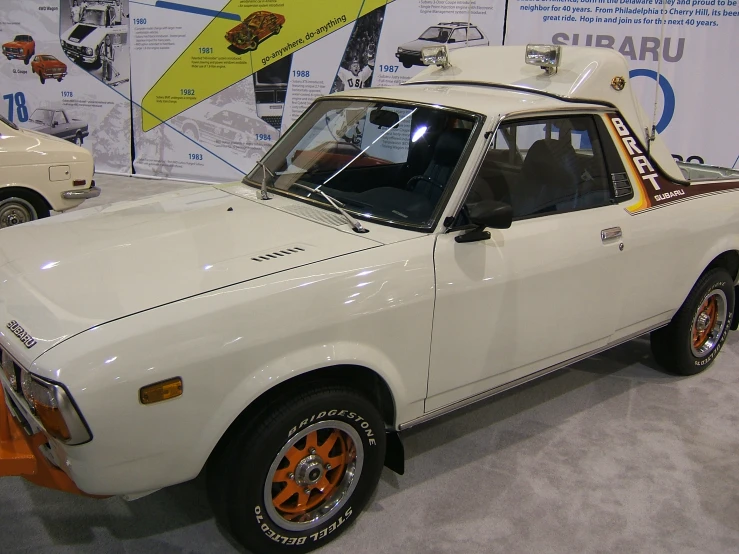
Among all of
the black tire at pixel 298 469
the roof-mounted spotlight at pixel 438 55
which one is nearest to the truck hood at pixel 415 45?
the roof-mounted spotlight at pixel 438 55

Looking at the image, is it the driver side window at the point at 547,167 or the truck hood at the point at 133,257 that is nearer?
the truck hood at the point at 133,257

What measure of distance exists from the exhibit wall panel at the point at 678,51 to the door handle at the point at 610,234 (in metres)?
4.02

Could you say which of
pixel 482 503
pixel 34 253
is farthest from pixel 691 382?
pixel 34 253

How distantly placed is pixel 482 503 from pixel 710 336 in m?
2.23

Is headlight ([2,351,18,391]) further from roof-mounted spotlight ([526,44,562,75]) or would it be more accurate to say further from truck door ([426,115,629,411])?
roof-mounted spotlight ([526,44,562,75])

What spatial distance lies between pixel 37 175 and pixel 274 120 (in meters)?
3.72

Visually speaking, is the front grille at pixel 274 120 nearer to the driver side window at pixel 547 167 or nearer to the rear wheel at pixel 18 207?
the rear wheel at pixel 18 207

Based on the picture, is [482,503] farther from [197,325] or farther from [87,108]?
[87,108]

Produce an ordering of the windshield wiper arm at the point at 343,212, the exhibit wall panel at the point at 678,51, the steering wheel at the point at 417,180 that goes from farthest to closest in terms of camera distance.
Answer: the exhibit wall panel at the point at 678,51 < the steering wheel at the point at 417,180 < the windshield wiper arm at the point at 343,212

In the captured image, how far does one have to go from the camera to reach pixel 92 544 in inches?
100

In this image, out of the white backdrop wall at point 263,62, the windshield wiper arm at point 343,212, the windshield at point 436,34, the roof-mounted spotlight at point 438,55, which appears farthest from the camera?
the windshield at point 436,34

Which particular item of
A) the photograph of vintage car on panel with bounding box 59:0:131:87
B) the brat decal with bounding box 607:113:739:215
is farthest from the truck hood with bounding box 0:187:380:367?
the photograph of vintage car on panel with bounding box 59:0:131:87

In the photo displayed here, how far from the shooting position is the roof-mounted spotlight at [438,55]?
380 centimetres

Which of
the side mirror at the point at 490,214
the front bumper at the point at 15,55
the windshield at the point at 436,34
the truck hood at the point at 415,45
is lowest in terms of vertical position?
the side mirror at the point at 490,214
